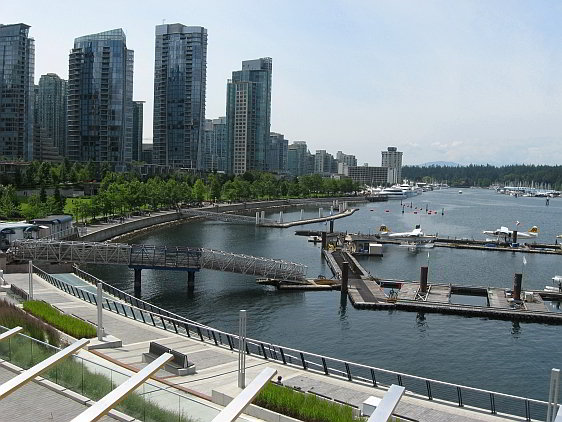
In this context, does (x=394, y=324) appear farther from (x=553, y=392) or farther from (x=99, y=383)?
(x=99, y=383)

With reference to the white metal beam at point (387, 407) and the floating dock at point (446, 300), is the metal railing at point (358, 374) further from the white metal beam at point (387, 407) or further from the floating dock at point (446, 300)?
the floating dock at point (446, 300)

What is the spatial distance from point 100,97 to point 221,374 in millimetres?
172851

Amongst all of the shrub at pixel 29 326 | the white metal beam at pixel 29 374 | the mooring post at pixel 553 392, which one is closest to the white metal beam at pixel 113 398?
the white metal beam at pixel 29 374

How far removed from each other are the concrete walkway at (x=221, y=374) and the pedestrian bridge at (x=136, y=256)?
54.7 feet

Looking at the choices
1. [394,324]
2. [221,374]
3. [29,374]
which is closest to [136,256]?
[394,324]

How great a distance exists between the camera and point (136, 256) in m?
47.4

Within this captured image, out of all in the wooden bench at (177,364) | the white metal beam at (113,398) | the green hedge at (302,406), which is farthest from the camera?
the wooden bench at (177,364)

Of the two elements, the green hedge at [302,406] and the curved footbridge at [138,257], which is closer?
the green hedge at [302,406]

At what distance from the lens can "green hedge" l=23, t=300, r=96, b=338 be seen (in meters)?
24.4

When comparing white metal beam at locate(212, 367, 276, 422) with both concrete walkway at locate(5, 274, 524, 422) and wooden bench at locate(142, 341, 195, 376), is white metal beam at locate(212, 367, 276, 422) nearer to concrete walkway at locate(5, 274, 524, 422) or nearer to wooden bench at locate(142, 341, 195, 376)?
concrete walkway at locate(5, 274, 524, 422)

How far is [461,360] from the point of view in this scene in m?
32.6

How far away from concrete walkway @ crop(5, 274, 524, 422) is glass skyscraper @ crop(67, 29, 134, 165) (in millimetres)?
158175

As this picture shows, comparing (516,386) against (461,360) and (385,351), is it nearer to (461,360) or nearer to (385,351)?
(461,360)

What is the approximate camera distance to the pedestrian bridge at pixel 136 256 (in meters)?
46.8
